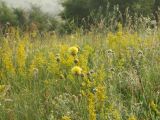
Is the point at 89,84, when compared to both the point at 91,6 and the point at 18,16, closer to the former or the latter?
the point at 91,6

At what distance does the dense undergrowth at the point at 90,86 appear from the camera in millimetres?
2971

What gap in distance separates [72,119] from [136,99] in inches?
22.6

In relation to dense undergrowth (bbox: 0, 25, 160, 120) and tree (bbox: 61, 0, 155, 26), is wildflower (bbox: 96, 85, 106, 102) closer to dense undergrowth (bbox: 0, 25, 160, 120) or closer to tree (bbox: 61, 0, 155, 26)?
dense undergrowth (bbox: 0, 25, 160, 120)

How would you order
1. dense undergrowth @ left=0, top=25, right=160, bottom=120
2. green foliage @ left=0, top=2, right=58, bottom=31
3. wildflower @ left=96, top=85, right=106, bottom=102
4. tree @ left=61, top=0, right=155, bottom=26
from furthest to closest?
green foliage @ left=0, top=2, right=58, bottom=31 → tree @ left=61, top=0, right=155, bottom=26 → dense undergrowth @ left=0, top=25, right=160, bottom=120 → wildflower @ left=96, top=85, right=106, bottom=102

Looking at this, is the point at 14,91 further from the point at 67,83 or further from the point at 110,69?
the point at 110,69

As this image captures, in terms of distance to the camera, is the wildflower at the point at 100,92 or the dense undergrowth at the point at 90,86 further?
the dense undergrowth at the point at 90,86

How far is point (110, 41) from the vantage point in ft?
14.9

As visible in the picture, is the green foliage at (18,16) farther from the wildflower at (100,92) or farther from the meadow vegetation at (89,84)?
the wildflower at (100,92)

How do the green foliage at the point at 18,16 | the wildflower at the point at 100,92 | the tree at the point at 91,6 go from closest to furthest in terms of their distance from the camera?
the wildflower at the point at 100,92 < the tree at the point at 91,6 < the green foliage at the point at 18,16

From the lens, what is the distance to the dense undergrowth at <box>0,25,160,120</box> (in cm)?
297

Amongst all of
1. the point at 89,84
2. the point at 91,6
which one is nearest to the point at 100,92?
the point at 89,84

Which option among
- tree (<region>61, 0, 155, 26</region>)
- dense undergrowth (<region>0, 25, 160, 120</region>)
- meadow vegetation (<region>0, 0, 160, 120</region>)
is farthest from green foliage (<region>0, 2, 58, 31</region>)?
dense undergrowth (<region>0, 25, 160, 120</region>)

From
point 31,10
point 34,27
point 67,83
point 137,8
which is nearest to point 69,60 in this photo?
point 67,83

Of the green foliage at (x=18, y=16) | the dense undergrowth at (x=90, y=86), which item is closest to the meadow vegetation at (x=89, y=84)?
the dense undergrowth at (x=90, y=86)
